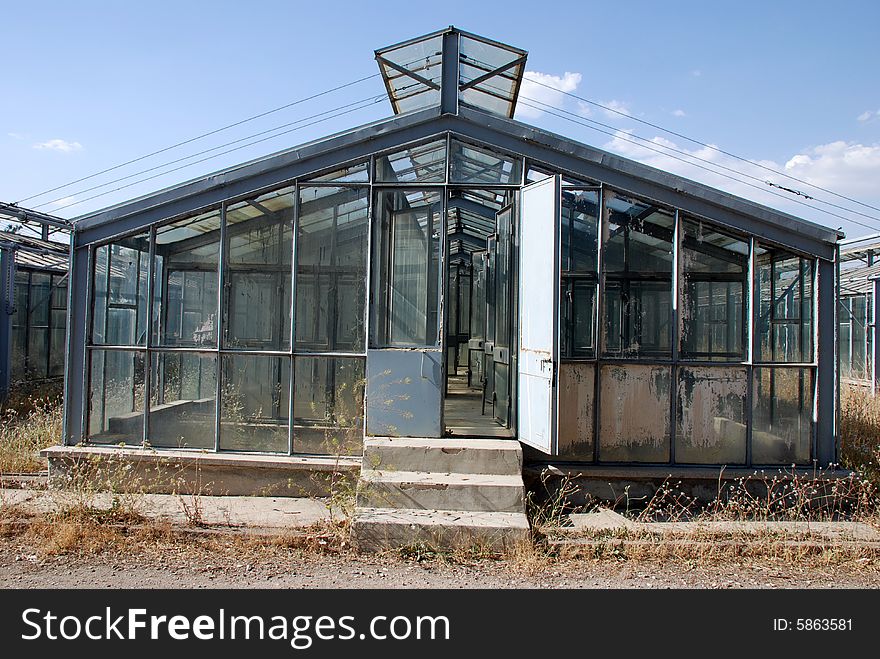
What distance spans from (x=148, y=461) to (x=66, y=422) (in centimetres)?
108

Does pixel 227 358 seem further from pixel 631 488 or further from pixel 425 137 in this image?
pixel 631 488

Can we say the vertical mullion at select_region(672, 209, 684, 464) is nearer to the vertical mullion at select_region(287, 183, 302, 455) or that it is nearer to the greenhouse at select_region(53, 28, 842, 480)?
the greenhouse at select_region(53, 28, 842, 480)

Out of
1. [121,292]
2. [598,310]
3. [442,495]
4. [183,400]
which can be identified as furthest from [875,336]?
[121,292]

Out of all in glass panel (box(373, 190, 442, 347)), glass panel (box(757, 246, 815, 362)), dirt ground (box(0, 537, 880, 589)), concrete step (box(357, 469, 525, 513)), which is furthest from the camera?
glass panel (box(373, 190, 442, 347))

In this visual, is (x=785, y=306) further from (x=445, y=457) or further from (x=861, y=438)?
(x=445, y=457)

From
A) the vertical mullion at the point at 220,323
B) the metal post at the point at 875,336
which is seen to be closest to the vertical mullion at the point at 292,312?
the vertical mullion at the point at 220,323

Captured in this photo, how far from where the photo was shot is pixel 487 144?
771cm

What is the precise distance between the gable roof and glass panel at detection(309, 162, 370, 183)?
0.32 ft

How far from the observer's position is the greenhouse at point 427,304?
752cm

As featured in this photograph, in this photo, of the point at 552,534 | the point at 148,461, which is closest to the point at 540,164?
the point at 552,534

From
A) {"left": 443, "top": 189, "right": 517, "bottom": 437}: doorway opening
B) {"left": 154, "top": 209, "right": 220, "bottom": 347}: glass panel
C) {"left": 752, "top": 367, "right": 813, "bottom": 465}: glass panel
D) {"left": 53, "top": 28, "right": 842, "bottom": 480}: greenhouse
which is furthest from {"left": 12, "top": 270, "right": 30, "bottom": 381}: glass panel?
{"left": 752, "top": 367, "right": 813, "bottom": 465}: glass panel

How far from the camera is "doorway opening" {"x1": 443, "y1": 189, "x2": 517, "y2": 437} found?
8.07m

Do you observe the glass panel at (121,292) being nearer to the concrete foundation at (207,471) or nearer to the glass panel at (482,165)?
the concrete foundation at (207,471)

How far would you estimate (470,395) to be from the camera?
1249 cm
